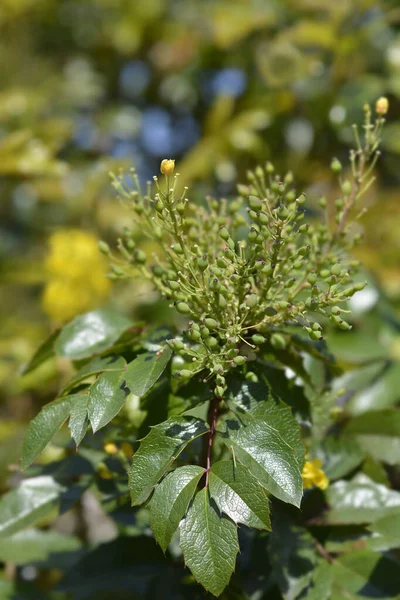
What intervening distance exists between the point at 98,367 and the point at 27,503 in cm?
33

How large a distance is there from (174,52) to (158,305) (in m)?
1.42

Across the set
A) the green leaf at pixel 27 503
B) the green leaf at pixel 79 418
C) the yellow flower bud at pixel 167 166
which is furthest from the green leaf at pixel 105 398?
the green leaf at pixel 27 503

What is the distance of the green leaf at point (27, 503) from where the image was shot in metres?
0.92

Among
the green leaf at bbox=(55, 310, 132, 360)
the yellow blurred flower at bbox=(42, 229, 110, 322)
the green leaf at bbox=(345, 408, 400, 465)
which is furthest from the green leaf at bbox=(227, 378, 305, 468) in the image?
the yellow blurred flower at bbox=(42, 229, 110, 322)

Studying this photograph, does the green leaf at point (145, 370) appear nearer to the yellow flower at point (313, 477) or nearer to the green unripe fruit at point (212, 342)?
the green unripe fruit at point (212, 342)

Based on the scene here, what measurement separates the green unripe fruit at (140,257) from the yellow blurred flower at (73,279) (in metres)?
1.03

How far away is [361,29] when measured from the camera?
6.62 ft

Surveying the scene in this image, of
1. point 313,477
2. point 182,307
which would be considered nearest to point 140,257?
point 182,307

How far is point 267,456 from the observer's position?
0.65 m

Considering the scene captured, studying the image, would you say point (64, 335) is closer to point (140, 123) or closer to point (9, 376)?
point (9, 376)

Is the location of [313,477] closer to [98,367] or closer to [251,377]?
[251,377]

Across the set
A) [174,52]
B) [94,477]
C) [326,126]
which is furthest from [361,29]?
[94,477]

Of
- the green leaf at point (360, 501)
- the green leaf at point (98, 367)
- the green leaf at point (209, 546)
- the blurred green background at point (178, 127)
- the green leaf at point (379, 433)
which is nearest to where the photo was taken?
the green leaf at point (209, 546)

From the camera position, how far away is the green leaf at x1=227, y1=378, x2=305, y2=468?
67 centimetres
